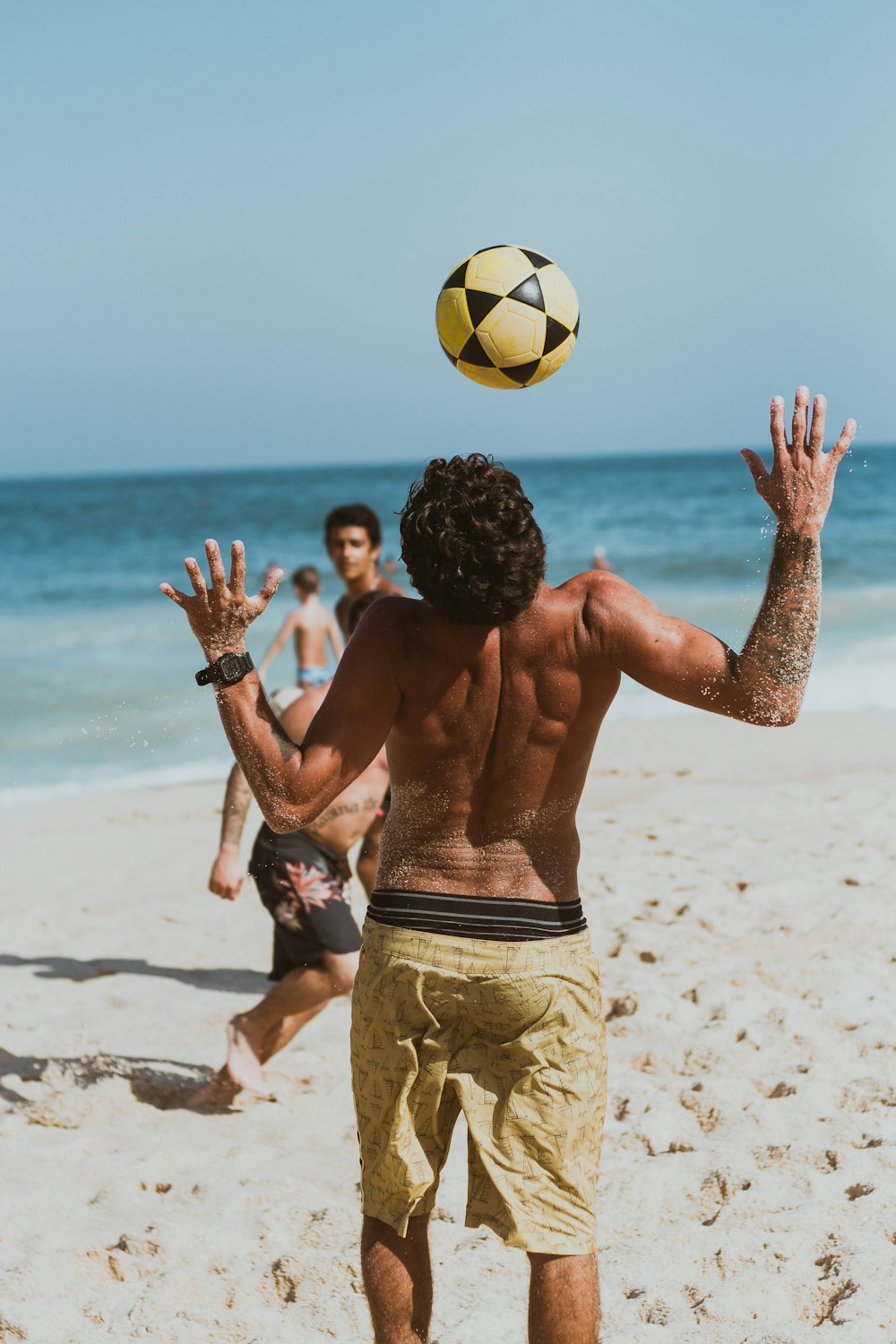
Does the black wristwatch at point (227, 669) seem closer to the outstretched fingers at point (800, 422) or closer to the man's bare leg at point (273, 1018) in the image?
the outstretched fingers at point (800, 422)

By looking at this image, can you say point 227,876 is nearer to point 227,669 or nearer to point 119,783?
point 227,669

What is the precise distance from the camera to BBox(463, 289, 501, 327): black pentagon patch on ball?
341 centimetres

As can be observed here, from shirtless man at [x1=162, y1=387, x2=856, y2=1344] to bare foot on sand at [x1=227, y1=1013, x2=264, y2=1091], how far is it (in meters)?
1.97

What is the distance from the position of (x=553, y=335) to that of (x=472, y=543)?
1.17 meters

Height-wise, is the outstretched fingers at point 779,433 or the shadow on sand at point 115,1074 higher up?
the outstretched fingers at point 779,433

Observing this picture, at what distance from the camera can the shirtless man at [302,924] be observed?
4.48 m

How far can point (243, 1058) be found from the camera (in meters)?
4.54

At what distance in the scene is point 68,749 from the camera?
477 inches

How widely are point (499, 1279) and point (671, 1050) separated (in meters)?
1.45

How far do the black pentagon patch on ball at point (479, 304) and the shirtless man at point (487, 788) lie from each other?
36.7 inches

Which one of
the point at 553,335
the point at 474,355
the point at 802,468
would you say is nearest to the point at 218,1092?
the point at 474,355

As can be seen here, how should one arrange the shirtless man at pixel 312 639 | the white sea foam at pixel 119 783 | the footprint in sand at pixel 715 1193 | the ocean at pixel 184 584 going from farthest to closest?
the ocean at pixel 184 584, the white sea foam at pixel 119 783, the shirtless man at pixel 312 639, the footprint in sand at pixel 715 1193

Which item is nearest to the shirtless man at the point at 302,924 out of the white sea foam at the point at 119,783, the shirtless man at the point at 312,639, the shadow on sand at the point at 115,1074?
the shadow on sand at the point at 115,1074

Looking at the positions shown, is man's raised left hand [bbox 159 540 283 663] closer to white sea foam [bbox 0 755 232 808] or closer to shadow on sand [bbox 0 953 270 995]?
shadow on sand [bbox 0 953 270 995]
